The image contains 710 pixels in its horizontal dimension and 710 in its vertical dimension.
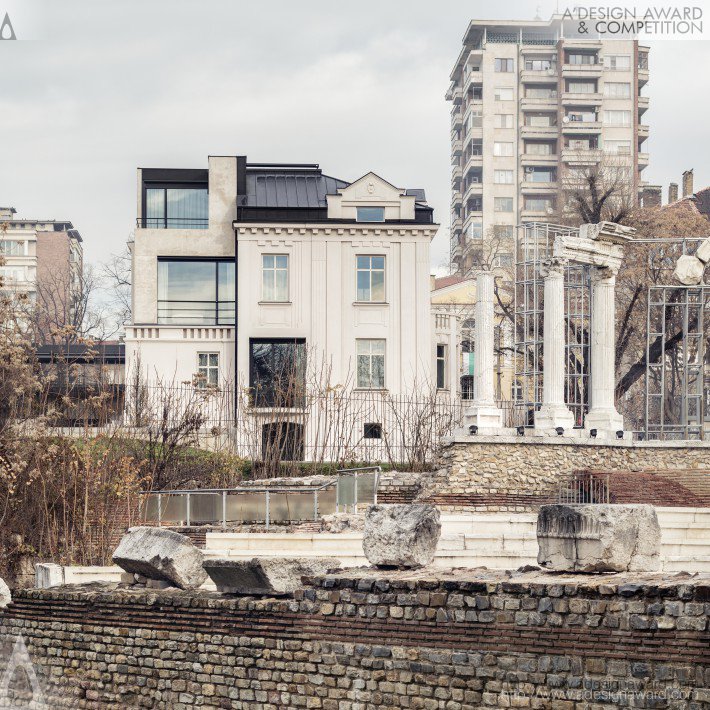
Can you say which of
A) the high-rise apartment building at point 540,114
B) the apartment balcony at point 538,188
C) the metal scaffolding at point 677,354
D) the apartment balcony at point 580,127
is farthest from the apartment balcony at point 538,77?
the metal scaffolding at point 677,354

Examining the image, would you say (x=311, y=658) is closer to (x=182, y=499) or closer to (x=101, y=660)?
(x=101, y=660)

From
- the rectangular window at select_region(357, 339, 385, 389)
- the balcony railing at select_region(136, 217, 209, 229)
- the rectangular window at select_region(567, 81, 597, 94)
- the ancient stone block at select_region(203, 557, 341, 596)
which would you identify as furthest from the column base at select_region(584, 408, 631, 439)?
the rectangular window at select_region(567, 81, 597, 94)

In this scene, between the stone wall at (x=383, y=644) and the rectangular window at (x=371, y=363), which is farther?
the rectangular window at (x=371, y=363)

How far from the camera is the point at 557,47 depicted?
9750 cm

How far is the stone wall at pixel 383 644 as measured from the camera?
11086 mm

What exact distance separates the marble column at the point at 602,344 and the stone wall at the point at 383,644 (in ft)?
52.0

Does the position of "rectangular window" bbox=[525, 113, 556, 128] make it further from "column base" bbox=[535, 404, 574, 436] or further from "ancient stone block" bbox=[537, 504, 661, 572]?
"ancient stone block" bbox=[537, 504, 661, 572]

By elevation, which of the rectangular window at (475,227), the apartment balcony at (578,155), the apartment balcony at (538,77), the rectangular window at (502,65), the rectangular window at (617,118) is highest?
the rectangular window at (502,65)

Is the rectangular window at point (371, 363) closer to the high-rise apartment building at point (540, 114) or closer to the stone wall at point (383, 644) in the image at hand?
the stone wall at point (383, 644)

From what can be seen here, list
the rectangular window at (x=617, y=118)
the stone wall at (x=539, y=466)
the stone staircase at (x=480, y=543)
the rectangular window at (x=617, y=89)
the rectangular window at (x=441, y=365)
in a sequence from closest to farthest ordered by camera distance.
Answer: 1. the stone staircase at (x=480, y=543)
2. the stone wall at (x=539, y=466)
3. the rectangular window at (x=441, y=365)
4. the rectangular window at (x=617, y=118)
5. the rectangular window at (x=617, y=89)

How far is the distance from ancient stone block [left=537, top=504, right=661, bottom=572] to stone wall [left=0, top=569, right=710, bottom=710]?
335 millimetres

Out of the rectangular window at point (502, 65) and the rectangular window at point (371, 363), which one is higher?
the rectangular window at point (502, 65)

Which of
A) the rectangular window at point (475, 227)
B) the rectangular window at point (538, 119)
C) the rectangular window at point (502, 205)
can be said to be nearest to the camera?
the rectangular window at point (502, 205)

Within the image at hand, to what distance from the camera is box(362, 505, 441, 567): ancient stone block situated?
14.6 m
